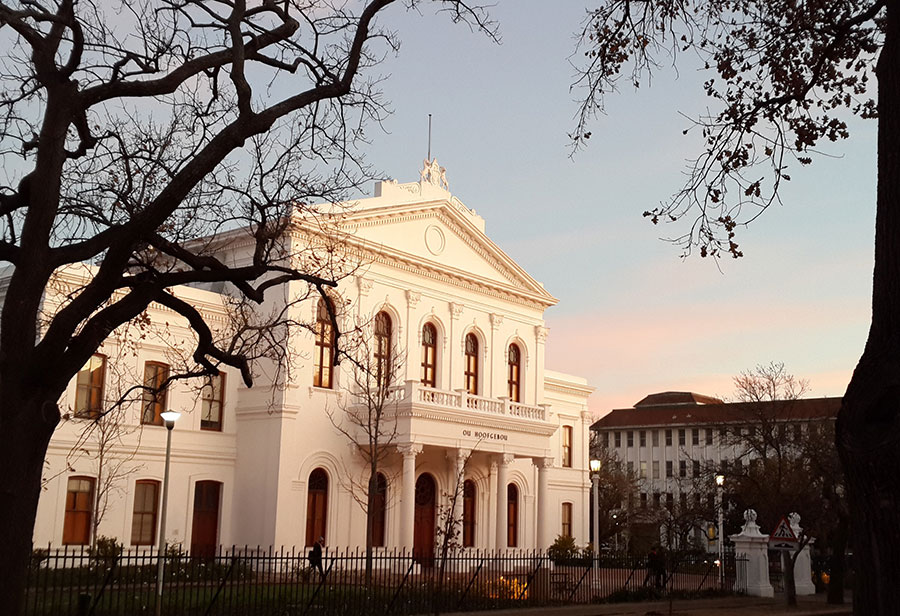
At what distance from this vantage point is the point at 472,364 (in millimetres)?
42375

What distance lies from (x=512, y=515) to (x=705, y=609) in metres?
17.3

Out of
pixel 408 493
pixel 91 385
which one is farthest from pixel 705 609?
pixel 91 385

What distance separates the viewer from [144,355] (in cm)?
3281

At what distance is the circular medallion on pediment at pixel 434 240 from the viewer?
40.4 metres

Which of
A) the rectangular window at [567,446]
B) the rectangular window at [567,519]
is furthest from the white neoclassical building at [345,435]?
the rectangular window at [567,446]

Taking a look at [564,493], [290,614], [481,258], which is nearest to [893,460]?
[290,614]

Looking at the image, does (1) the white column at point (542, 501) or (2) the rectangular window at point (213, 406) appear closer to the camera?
(2) the rectangular window at point (213, 406)

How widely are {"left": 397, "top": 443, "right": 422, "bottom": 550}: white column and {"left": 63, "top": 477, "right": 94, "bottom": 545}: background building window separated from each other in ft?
33.1

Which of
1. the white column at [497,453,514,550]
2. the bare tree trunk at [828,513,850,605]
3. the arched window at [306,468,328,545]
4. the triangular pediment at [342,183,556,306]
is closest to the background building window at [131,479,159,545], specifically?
the arched window at [306,468,328,545]

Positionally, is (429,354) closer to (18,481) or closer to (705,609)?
(705,609)

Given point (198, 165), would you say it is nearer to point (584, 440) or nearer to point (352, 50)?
point (352, 50)

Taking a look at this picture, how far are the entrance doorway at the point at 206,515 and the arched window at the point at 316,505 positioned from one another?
10.1 feet

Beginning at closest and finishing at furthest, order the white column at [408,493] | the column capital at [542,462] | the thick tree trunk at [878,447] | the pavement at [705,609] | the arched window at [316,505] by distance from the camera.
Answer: the thick tree trunk at [878,447] < the pavement at [705,609] < the white column at [408,493] < the arched window at [316,505] < the column capital at [542,462]

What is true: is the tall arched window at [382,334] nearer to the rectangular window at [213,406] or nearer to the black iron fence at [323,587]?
the rectangular window at [213,406]
